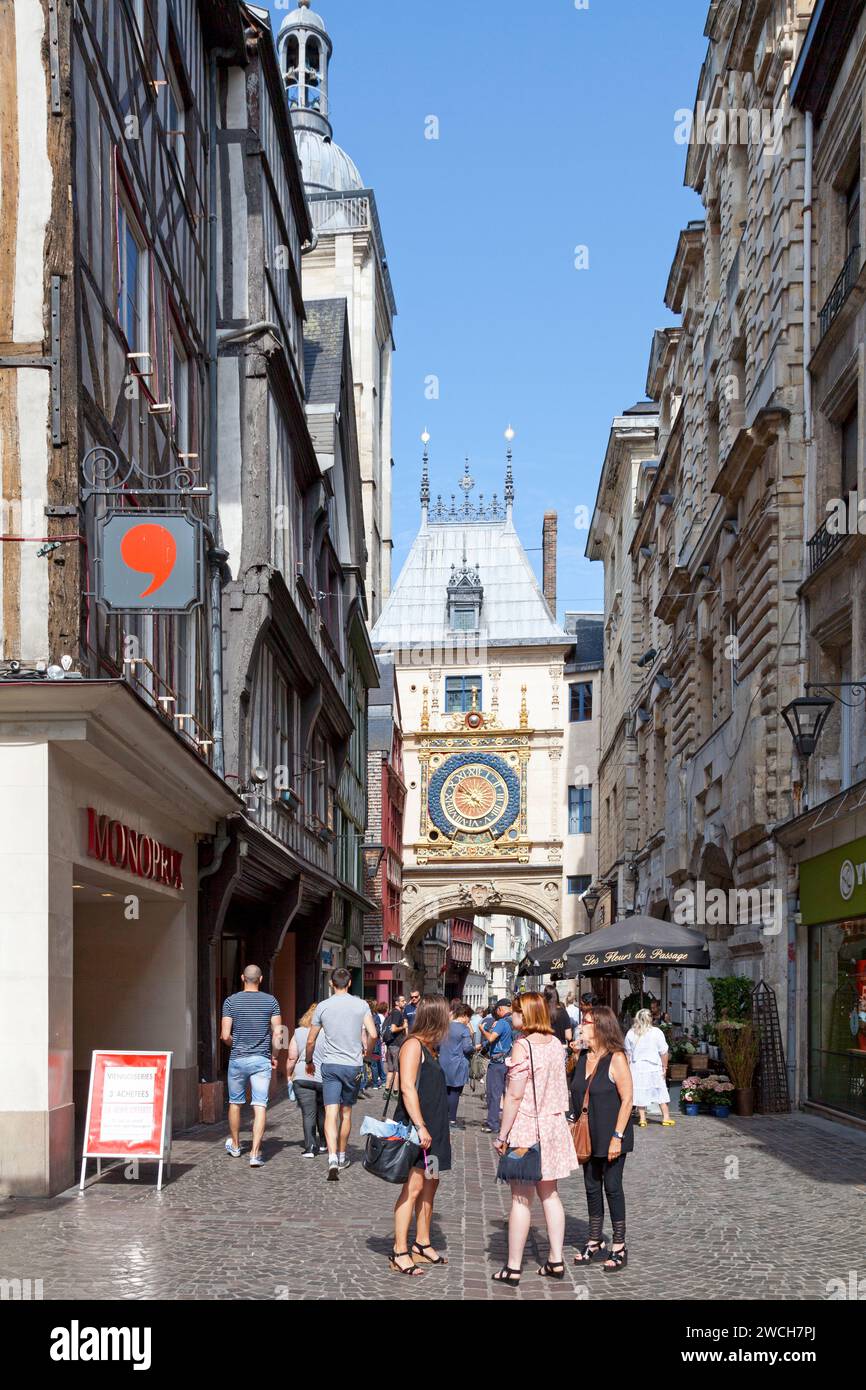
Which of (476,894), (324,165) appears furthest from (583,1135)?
(324,165)

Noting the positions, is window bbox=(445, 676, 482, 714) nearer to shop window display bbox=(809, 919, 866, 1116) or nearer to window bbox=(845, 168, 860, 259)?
shop window display bbox=(809, 919, 866, 1116)

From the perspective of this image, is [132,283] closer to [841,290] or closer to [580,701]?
[841,290]

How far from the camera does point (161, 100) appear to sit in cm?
1491

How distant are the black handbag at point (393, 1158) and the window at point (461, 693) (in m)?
46.9

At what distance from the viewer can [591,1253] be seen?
8.44 meters

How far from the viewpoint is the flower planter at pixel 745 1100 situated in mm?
18703

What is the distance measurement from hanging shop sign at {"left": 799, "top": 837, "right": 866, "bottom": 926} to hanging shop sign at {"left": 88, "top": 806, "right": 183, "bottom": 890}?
261 inches

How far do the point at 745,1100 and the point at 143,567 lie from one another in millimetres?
11041

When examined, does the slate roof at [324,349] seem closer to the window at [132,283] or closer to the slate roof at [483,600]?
the window at [132,283]

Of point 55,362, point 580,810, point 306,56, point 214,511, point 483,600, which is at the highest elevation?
point 306,56

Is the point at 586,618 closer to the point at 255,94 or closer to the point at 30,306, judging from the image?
the point at 255,94

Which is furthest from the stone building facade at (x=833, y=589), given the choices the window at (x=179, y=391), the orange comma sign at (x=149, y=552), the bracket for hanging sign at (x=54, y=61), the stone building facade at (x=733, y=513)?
the bracket for hanging sign at (x=54, y=61)

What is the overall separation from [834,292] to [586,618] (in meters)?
44.4
